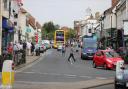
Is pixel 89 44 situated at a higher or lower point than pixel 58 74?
higher

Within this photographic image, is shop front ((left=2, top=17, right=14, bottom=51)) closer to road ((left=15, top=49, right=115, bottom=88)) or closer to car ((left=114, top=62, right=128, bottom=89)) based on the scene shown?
road ((left=15, top=49, right=115, bottom=88))

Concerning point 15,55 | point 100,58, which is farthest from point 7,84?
point 100,58

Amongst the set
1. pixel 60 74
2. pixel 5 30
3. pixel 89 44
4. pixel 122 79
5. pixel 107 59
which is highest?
pixel 5 30

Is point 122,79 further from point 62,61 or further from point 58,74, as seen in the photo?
point 62,61

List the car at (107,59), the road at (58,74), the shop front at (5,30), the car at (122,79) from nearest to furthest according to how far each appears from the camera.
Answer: the car at (122,79), the road at (58,74), the car at (107,59), the shop front at (5,30)

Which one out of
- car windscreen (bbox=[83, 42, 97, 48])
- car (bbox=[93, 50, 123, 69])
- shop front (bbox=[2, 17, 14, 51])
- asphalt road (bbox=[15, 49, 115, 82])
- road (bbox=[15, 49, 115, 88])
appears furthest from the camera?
car windscreen (bbox=[83, 42, 97, 48])

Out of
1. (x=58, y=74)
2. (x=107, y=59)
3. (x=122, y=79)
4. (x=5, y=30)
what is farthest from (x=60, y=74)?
(x=5, y=30)

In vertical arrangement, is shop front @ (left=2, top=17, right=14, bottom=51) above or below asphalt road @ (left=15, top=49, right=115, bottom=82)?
above

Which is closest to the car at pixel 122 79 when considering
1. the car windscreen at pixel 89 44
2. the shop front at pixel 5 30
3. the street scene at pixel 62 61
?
the street scene at pixel 62 61

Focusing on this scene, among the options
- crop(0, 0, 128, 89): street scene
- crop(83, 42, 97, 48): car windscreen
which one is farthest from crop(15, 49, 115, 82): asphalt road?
crop(83, 42, 97, 48): car windscreen

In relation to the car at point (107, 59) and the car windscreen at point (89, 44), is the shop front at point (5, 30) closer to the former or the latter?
the car windscreen at point (89, 44)

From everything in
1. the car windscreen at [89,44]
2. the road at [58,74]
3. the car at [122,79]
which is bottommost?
the road at [58,74]

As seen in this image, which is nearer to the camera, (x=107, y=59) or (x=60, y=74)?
(x=60, y=74)

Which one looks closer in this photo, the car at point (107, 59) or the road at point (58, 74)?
the road at point (58, 74)
